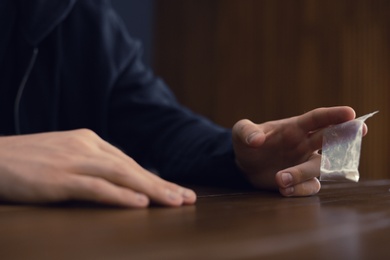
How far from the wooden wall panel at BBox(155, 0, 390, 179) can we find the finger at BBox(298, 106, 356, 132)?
58.5 inches

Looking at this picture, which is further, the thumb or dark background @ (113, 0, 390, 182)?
dark background @ (113, 0, 390, 182)

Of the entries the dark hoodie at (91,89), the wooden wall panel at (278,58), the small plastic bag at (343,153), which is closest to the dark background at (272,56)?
the wooden wall panel at (278,58)

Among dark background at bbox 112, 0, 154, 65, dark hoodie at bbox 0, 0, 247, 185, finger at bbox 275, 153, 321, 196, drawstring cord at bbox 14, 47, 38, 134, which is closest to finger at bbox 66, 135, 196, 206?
finger at bbox 275, 153, 321, 196

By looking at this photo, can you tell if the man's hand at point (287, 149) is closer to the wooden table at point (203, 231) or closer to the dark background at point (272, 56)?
the wooden table at point (203, 231)

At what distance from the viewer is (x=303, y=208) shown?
1.83ft

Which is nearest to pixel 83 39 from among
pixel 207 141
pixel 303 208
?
pixel 207 141

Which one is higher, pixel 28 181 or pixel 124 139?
pixel 28 181

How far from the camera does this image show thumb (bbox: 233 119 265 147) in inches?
28.3

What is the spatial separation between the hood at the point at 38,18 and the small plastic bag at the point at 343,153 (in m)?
0.62

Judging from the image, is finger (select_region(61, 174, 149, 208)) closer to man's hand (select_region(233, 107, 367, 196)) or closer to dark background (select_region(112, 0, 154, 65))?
man's hand (select_region(233, 107, 367, 196))

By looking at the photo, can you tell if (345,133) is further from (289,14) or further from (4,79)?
(289,14)

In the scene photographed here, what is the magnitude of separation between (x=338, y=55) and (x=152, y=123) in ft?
4.03

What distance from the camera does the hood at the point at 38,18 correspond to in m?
1.08

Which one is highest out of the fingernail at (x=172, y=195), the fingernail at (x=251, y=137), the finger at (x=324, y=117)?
the finger at (x=324, y=117)
